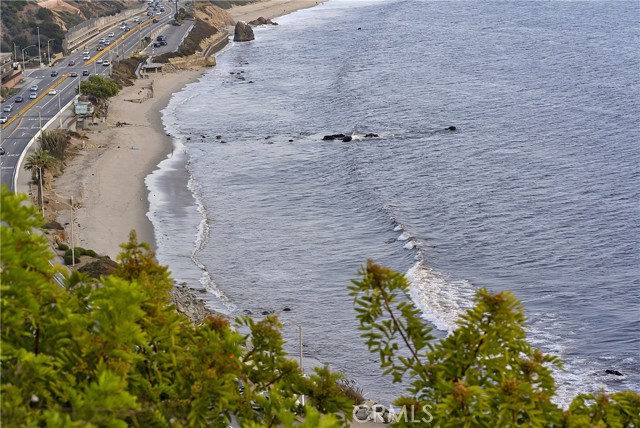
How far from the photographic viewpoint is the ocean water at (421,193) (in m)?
48.0

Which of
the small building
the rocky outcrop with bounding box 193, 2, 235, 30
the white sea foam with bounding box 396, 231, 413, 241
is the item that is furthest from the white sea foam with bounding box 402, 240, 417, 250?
the rocky outcrop with bounding box 193, 2, 235, 30

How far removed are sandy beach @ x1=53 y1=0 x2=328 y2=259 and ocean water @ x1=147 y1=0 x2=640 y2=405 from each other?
1554mm

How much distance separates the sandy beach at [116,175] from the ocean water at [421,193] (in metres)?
1.55

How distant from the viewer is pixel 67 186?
72.0 meters

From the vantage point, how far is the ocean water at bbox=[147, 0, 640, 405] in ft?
157

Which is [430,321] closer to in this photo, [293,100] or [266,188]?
[266,188]

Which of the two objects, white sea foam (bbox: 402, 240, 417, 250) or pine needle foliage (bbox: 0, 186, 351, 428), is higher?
pine needle foliage (bbox: 0, 186, 351, 428)

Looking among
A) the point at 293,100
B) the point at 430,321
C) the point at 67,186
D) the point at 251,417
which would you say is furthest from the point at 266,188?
the point at 251,417

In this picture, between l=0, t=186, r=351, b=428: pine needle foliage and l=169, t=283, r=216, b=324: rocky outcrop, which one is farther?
l=169, t=283, r=216, b=324: rocky outcrop

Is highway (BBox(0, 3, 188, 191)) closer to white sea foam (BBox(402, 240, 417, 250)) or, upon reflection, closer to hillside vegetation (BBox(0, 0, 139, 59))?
hillside vegetation (BBox(0, 0, 139, 59))

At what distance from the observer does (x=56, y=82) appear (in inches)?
4451

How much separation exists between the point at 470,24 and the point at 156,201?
120059mm

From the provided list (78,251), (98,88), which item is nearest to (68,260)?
(78,251)

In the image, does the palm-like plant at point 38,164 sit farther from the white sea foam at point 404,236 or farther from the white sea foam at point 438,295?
the white sea foam at point 438,295
